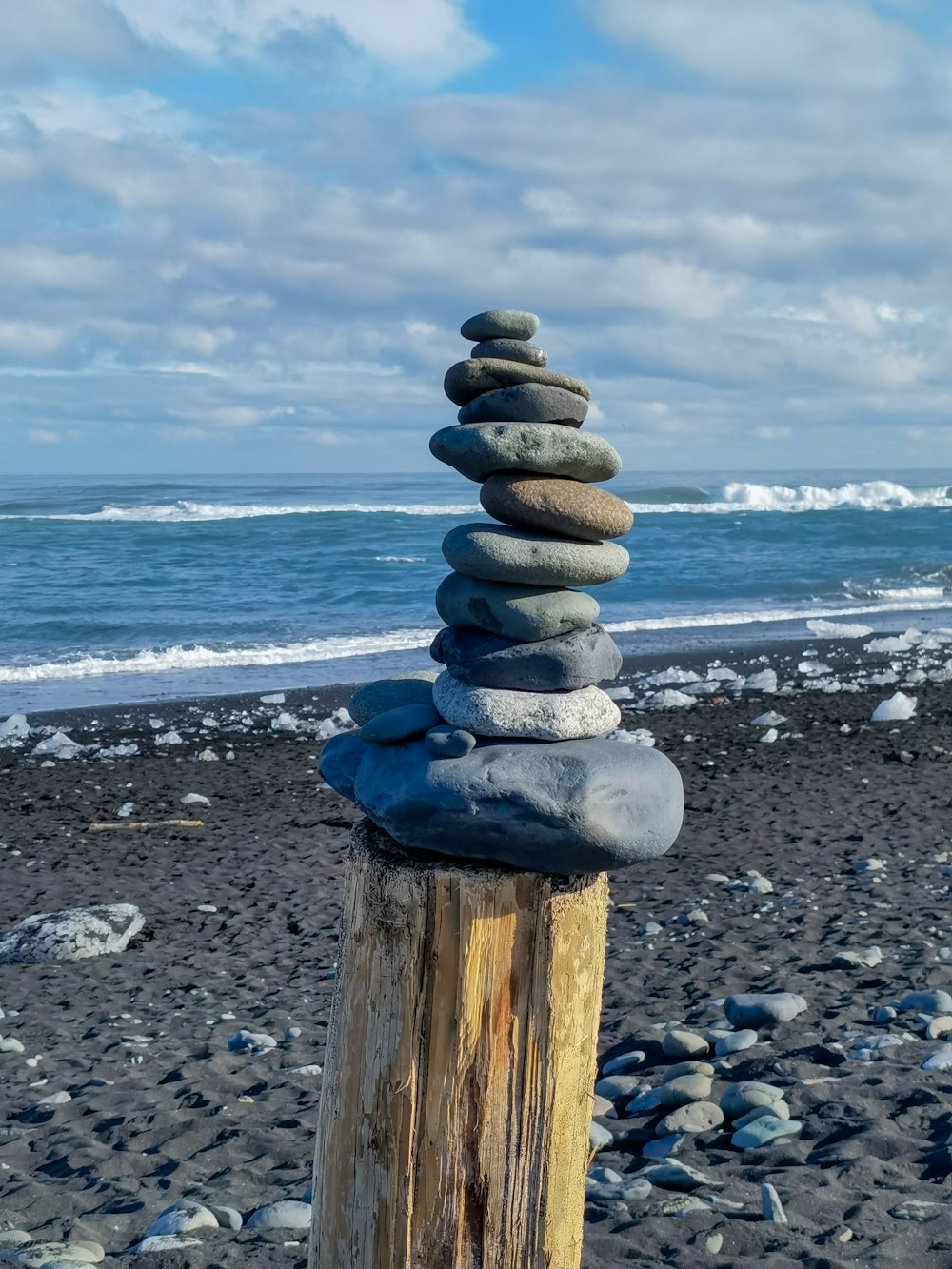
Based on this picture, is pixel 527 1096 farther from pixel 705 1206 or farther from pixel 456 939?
pixel 705 1206

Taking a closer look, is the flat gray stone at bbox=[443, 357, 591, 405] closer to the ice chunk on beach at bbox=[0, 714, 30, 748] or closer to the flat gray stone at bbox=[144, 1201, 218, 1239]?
the flat gray stone at bbox=[144, 1201, 218, 1239]

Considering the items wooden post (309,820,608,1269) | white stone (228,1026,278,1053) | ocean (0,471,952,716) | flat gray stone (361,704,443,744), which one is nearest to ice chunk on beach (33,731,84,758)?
ocean (0,471,952,716)

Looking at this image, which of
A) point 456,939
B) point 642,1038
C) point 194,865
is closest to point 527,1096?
point 456,939

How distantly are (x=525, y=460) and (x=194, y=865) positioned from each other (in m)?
5.86

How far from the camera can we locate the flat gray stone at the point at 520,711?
2.98 m

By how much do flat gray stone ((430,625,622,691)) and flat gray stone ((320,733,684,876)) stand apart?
0.17 meters

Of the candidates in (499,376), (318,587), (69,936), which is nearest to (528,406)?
(499,376)

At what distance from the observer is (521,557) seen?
304cm

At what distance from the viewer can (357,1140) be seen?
255 centimetres

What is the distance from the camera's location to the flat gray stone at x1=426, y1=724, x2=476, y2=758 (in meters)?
2.89

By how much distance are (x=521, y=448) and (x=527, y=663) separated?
561 millimetres

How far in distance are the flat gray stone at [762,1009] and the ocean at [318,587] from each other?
35.9 ft

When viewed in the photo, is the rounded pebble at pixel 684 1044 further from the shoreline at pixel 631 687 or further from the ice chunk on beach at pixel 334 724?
the shoreline at pixel 631 687

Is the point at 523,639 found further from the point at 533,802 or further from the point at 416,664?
the point at 416,664
